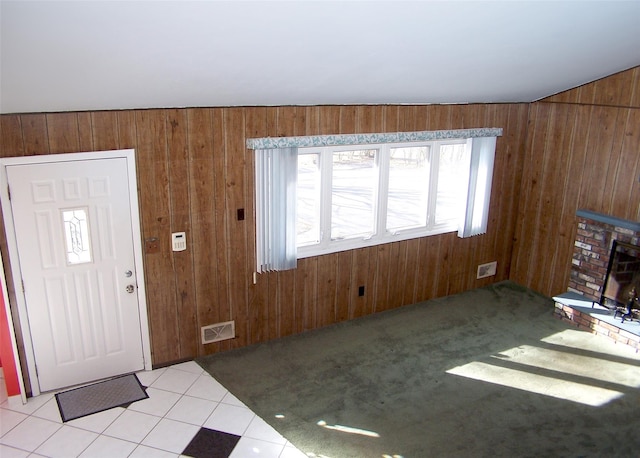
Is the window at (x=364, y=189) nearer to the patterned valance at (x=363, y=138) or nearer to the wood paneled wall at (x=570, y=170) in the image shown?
the patterned valance at (x=363, y=138)

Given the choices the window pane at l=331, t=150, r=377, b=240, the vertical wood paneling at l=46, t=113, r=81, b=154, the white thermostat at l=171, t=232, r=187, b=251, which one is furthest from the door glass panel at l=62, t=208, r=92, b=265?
the window pane at l=331, t=150, r=377, b=240

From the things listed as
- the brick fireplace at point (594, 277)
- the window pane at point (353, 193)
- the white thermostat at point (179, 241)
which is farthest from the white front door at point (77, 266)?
the brick fireplace at point (594, 277)

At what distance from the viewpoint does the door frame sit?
144 inches

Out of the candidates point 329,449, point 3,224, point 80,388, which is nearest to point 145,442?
point 80,388

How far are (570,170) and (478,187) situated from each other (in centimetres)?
95

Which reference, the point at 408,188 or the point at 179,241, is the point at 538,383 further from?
the point at 179,241

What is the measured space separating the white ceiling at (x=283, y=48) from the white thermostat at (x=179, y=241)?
3.34 ft

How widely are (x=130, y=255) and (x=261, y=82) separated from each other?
1.69m

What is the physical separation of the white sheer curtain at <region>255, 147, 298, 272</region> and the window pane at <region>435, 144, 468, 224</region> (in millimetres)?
1829

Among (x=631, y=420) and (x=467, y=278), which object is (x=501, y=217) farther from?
(x=631, y=420)

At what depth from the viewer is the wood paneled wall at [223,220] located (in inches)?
155

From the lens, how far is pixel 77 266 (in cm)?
399

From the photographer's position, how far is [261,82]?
144 inches

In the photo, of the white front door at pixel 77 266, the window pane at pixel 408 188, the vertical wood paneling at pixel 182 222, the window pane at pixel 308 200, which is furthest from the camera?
the window pane at pixel 408 188
